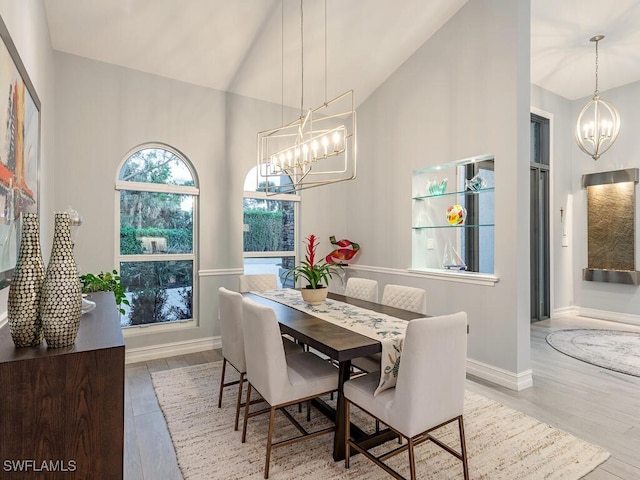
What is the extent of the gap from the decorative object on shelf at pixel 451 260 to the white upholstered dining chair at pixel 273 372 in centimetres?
219

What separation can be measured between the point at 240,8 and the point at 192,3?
0.42 m

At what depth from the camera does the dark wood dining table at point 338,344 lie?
78.7 inches

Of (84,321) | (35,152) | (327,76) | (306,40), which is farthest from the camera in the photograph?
(327,76)

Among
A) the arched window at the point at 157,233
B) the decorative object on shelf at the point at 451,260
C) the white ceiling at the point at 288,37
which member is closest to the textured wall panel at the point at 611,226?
the white ceiling at the point at 288,37

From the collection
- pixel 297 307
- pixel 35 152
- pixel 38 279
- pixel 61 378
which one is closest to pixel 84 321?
pixel 38 279

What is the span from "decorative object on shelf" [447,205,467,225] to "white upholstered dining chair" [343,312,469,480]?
2.25m

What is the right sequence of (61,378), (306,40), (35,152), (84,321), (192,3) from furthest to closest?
(306,40), (192,3), (35,152), (84,321), (61,378)

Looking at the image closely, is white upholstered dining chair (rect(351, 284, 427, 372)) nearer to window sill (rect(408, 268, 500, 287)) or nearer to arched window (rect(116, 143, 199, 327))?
window sill (rect(408, 268, 500, 287))

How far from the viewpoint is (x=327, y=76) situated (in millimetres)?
4566

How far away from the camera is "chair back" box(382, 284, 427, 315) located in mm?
3029

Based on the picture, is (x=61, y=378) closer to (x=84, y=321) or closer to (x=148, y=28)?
(x=84, y=321)

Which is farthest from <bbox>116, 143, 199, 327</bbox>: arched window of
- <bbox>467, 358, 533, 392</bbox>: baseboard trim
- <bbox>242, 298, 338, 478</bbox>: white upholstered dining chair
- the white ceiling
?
<bbox>467, 358, 533, 392</bbox>: baseboard trim

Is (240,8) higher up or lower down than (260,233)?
higher up

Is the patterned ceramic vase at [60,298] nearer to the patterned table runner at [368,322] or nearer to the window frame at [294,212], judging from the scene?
the patterned table runner at [368,322]
